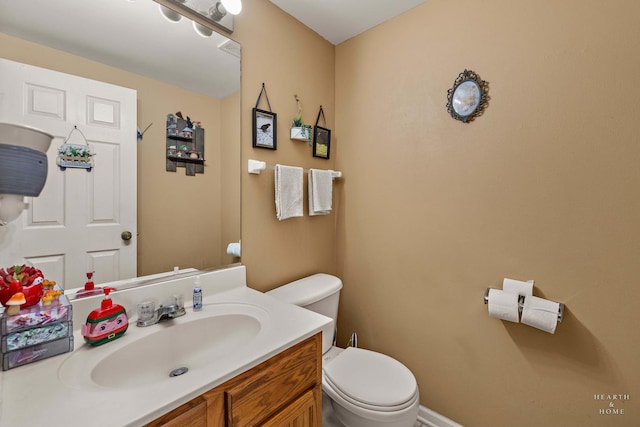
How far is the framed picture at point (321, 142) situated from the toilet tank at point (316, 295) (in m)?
0.81

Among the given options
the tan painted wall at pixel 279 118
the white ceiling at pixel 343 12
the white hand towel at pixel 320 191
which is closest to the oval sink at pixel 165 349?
the tan painted wall at pixel 279 118

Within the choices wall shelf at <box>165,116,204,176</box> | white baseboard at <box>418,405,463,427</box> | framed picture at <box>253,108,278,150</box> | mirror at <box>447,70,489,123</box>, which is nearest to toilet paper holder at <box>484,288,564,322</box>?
white baseboard at <box>418,405,463,427</box>

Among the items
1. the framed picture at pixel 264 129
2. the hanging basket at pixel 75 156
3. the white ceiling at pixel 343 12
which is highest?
A: the white ceiling at pixel 343 12

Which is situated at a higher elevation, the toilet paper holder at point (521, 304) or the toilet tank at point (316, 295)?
the toilet paper holder at point (521, 304)

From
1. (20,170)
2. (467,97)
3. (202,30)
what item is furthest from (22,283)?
(467,97)

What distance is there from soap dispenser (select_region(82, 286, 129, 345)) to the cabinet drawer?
45cm

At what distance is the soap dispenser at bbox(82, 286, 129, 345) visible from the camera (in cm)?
82

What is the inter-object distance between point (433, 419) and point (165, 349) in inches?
56.9

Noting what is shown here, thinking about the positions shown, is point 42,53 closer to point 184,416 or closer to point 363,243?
point 184,416

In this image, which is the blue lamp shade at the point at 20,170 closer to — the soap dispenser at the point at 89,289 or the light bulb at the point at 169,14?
the soap dispenser at the point at 89,289

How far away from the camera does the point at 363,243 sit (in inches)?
70.7

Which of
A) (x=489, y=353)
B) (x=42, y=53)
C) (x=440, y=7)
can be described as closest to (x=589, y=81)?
(x=440, y=7)

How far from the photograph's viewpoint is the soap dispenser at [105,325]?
82cm

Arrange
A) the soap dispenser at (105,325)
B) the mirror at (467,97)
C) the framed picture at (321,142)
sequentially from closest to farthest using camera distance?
the soap dispenser at (105,325)
the mirror at (467,97)
the framed picture at (321,142)
